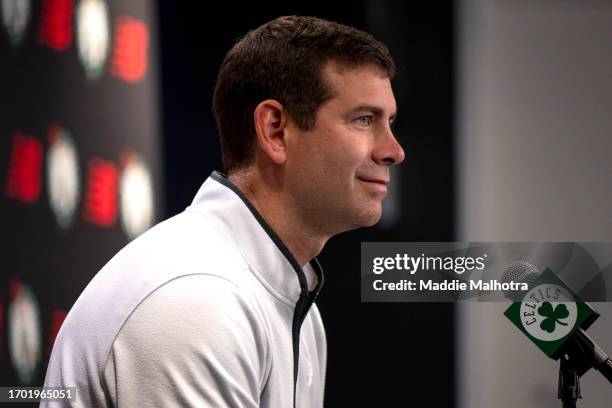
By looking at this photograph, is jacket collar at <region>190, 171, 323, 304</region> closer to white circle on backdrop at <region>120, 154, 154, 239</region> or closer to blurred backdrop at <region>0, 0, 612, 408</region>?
blurred backdrop at <region>0, 0, 612, 408</region>

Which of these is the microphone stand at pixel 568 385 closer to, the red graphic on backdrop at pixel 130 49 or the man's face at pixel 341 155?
the man's face at pixel 341 155

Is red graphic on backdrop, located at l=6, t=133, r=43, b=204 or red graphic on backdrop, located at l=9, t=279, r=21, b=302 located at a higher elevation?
red graphic on backdrop, located at l=6, t=133, r=43, b=204

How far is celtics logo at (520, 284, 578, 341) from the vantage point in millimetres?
1228

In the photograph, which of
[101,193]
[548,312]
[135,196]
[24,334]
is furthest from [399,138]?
[548,312]

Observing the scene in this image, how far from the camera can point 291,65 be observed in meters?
1.36

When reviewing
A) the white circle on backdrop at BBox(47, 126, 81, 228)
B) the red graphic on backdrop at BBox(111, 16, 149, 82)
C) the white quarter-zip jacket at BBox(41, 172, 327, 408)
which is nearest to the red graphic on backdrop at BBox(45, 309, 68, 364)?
the white circle on backdrop at BBox(47, 126, 81, 228)

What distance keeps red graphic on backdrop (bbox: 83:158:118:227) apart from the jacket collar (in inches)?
47.9

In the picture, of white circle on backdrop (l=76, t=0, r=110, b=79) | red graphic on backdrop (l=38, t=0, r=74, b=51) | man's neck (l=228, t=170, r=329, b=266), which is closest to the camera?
man's neck (l=228, t=170, r=329, b=266)

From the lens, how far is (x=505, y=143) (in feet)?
9.20

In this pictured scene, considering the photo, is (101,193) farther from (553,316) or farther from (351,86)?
(553,316)

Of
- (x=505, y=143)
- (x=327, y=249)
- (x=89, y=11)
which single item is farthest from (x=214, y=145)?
(x=505, y=143)

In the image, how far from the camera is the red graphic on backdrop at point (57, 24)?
2209 mm

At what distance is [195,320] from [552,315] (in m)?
0.48

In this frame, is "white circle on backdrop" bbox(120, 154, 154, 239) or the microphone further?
"white circle on backdrop" bbox(120, 154, 154, 239)
